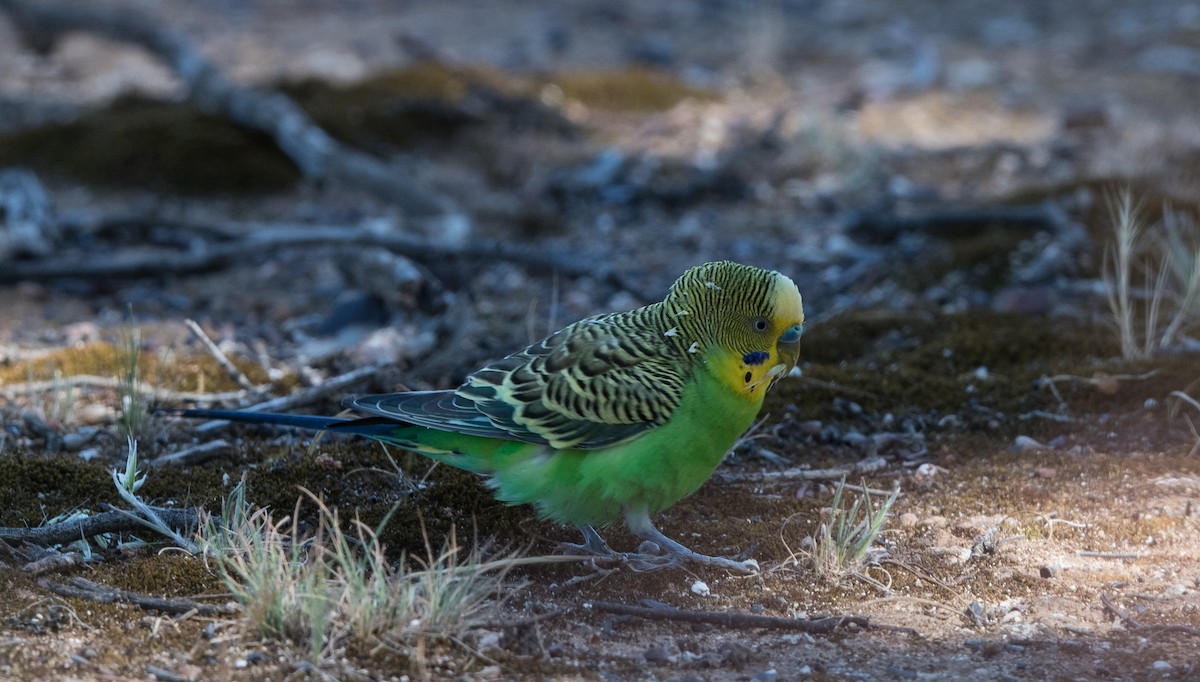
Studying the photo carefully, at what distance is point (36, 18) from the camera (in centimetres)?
935

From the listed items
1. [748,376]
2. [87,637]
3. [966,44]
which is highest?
[966,44]

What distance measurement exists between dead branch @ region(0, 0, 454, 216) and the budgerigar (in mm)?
3659

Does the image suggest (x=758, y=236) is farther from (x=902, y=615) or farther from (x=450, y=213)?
(x=902, y=615)

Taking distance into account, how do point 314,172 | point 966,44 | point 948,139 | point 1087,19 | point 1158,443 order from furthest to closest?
point 1087,19 < point 966,44 < point 948,139 < point 314,172 < point 1158,443

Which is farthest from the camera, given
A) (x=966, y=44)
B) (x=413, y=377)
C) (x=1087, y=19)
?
(x=1087, y=19)

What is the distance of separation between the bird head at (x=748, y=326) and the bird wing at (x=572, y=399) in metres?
0.13

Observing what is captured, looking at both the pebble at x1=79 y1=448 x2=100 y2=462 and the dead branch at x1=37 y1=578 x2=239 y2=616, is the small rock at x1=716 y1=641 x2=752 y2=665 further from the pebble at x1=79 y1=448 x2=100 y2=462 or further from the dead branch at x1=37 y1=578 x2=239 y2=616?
the pebble at x1=79 y1=448 x2=100 y2=462

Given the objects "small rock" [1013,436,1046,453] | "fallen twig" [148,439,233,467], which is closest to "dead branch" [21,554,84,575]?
"fallen twig" [148,439,233,467]

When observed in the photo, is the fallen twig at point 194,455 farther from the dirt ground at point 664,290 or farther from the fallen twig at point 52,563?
the fallen twig at point 52,563

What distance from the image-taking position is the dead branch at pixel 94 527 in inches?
127

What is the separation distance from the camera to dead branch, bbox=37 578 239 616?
9.67ft

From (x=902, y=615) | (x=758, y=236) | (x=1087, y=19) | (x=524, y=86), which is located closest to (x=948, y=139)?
(x=758, y=236)

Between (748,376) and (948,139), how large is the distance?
5.96 metres

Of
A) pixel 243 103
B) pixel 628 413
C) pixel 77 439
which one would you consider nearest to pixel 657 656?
pixel 628 413
